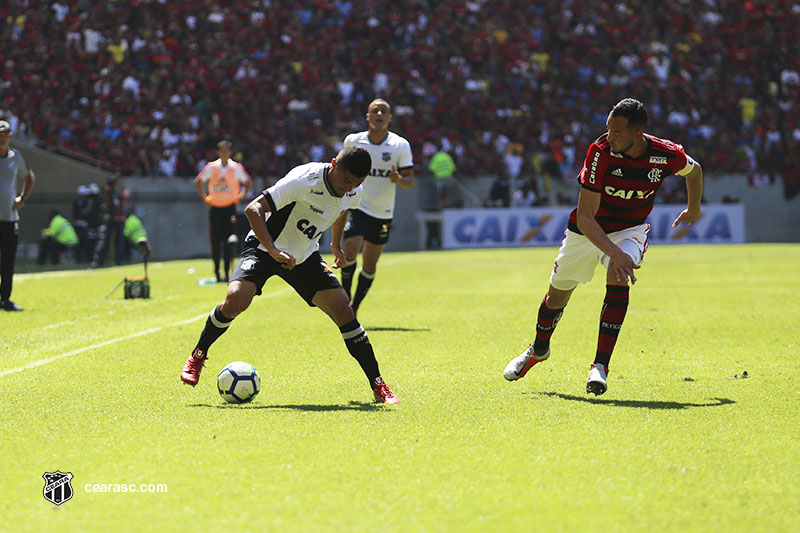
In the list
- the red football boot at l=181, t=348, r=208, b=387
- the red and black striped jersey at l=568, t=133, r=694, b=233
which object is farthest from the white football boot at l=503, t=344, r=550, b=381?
the red football boot at l=181, t=348, r=208, b=387

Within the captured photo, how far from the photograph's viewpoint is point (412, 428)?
5504 mm

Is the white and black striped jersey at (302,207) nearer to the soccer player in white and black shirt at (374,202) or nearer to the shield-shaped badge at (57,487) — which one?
the shield-shaped badge at (57,487)

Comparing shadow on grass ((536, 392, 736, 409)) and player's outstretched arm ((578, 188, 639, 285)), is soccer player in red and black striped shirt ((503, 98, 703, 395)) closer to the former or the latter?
player's outstretched arm ((578, 188, 639, 285))

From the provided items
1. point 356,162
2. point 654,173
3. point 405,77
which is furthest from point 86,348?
point 405,77

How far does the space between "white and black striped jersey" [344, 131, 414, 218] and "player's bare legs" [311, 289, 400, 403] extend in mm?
4418

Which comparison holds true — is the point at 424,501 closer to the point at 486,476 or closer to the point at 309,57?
the point at 486,476

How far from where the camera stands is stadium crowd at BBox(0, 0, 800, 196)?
1199 inches

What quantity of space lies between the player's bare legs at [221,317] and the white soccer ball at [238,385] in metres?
0.39

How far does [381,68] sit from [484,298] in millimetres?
19738

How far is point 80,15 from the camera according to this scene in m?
32.1

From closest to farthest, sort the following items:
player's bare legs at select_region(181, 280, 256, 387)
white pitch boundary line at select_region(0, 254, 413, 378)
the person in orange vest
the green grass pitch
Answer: the green grass pitch, player's bare legs at select_region(181, 280, 256, 387), white pitch boundary line at select_region(0, 254, 413, 378), the person in orange vest

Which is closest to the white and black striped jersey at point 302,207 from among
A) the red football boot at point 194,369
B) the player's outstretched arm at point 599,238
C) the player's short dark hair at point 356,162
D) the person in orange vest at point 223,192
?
the player's short dark hair at point 356,162

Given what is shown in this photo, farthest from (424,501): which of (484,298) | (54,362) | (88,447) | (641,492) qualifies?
(484,298)

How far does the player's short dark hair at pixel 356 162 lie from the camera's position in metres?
6.18
